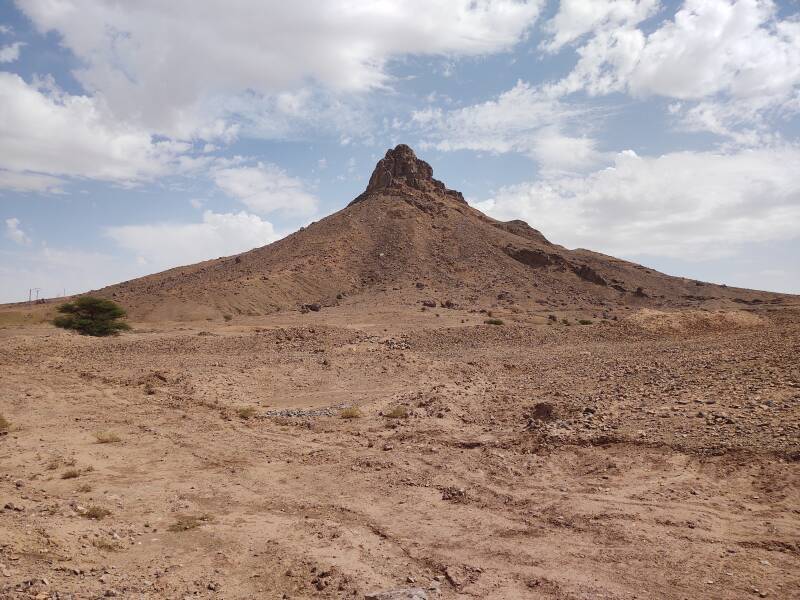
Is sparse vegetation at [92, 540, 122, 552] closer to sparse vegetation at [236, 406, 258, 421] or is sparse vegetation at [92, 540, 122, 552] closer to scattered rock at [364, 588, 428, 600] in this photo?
scattered rock at [364, 588, 428, 600]

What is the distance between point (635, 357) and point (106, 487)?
56.4 feet

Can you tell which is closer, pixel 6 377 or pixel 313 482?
pixel 313 482

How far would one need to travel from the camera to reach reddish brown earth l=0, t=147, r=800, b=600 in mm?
6695

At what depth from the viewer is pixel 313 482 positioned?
10164 millimetres

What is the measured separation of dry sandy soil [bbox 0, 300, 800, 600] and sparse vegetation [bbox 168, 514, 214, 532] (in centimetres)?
4

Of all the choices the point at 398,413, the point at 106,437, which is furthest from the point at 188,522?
the point at 398,413

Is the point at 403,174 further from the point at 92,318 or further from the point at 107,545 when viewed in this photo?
the point at 107,545

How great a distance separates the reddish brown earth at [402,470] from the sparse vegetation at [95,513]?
0.17 ft

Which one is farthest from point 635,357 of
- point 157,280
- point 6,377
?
point 157,280

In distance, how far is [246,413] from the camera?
15336mm

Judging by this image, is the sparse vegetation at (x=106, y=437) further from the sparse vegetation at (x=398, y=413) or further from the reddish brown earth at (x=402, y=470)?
the sparse vegetation at (x=398, y=413)

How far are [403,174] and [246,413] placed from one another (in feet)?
268

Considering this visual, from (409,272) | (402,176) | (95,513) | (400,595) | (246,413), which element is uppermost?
(402,176)

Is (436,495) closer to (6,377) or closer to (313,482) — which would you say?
(313,482)
